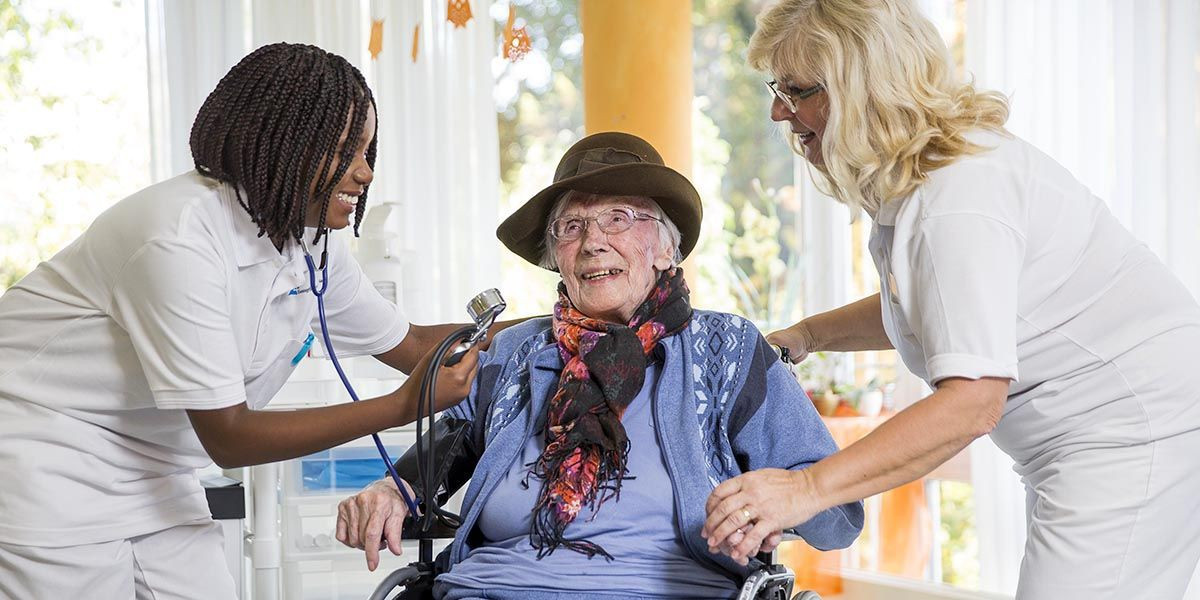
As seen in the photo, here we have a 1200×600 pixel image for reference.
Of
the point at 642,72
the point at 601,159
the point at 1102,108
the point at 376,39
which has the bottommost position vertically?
the point at 601,159

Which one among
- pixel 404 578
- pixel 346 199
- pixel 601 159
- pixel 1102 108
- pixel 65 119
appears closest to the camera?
pixel 346 199

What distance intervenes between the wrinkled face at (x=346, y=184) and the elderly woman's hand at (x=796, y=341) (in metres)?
0.81

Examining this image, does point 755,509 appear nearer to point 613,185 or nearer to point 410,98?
point 613,185

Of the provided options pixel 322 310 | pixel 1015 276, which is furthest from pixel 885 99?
pixel 322 310

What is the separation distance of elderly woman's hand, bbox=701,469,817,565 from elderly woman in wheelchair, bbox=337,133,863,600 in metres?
0.35

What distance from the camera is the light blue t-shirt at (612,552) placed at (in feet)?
5.44

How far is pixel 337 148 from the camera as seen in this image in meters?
1.56

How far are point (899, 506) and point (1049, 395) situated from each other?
2.33m

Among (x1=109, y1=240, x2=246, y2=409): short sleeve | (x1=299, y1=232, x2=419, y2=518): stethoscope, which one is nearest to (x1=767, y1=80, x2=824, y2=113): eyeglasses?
(x1=299, y1=232, x2=419, y2=518): stethoscope

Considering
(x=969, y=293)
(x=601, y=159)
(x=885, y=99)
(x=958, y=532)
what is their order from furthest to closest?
(x=958, y=532), (x=601, y=159), (x=885, y=99), (x=969, y=293)

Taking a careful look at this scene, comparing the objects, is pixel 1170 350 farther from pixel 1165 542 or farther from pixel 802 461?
pixel 802 461

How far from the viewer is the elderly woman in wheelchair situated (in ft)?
5.55

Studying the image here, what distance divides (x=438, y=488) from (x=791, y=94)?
2.85ft

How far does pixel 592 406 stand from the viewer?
1757mm
